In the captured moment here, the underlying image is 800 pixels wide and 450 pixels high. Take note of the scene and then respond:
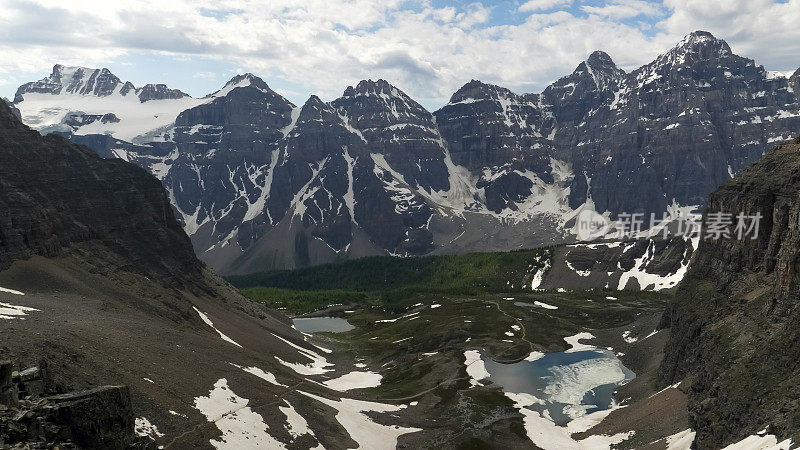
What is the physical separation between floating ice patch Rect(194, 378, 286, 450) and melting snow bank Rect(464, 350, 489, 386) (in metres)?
54.6

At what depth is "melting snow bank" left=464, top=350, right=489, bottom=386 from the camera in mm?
126581

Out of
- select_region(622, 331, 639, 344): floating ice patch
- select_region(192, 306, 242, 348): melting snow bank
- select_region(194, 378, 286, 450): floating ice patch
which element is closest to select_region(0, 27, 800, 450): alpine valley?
select_region(194, 378, 286, 450): floating ice patch

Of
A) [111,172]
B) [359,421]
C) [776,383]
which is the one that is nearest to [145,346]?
[359,421]

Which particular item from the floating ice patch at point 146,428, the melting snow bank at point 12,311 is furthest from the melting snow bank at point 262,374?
the floating ice patch at point 146,428

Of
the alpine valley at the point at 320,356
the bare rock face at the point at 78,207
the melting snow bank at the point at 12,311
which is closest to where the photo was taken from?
the alpine valley at the point at 320,356

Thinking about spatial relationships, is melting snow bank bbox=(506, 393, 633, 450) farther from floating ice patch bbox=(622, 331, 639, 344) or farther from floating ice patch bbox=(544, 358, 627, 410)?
floating ice patch bbox=(622, 331, 639, 344)

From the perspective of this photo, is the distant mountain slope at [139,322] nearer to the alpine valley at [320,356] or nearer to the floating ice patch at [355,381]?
the alpine valley at [320,356]

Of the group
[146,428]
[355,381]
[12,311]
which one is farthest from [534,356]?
[12,311]

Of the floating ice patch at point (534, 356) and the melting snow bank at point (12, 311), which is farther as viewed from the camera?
the floating ice patch at point (534, 356)

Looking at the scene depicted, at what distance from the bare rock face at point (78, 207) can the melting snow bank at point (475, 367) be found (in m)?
73.0

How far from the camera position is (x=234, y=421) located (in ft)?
249

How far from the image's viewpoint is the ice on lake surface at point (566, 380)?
11600 centimetres

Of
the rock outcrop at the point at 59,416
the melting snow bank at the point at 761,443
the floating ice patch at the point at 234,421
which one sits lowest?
the floating ice patch at the point at 234,421

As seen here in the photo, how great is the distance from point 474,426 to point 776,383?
44.9 m
